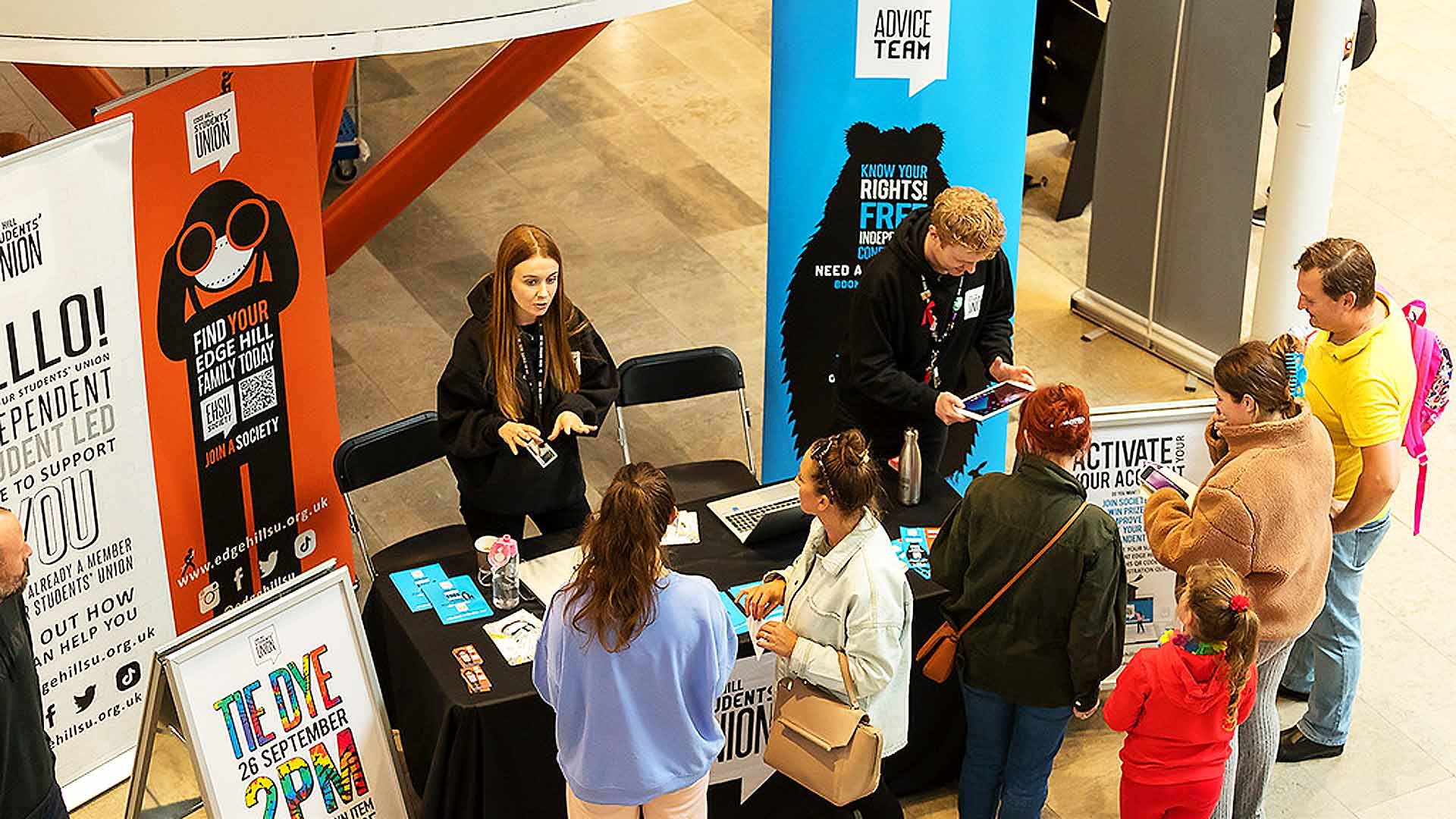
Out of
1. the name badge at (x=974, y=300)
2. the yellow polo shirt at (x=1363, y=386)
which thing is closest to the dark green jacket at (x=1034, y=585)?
the yellow polo shirt at (x=1363, y=386)

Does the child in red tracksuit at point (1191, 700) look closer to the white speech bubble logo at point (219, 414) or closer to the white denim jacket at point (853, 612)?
the white denim jacket at point (853, 612)

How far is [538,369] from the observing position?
5281 millimetres

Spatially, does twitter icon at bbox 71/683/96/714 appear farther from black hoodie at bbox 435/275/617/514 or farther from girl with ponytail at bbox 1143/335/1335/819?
girl with ponytail at bbox 1143/335/1335/819

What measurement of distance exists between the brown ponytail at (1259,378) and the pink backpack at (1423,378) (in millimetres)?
666

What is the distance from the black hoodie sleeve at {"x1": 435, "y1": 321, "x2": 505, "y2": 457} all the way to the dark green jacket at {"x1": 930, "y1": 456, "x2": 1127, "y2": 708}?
1388 millimetres

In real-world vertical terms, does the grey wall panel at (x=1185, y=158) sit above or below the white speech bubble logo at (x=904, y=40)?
below

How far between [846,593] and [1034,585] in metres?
0.51

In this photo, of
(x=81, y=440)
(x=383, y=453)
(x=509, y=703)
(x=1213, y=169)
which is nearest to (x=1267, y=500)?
(x=509, y=703)

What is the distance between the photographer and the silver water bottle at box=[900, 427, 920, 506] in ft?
17.7

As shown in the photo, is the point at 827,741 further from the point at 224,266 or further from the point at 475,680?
the point at 224,266

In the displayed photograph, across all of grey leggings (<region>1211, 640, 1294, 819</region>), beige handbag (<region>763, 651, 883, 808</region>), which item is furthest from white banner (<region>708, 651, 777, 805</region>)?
grey leggings (<region>1211, 640, 1294, 819</region>)

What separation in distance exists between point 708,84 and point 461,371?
5.05 metres

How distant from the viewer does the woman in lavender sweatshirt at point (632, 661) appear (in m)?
3.92

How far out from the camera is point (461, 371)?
5.22 metres
